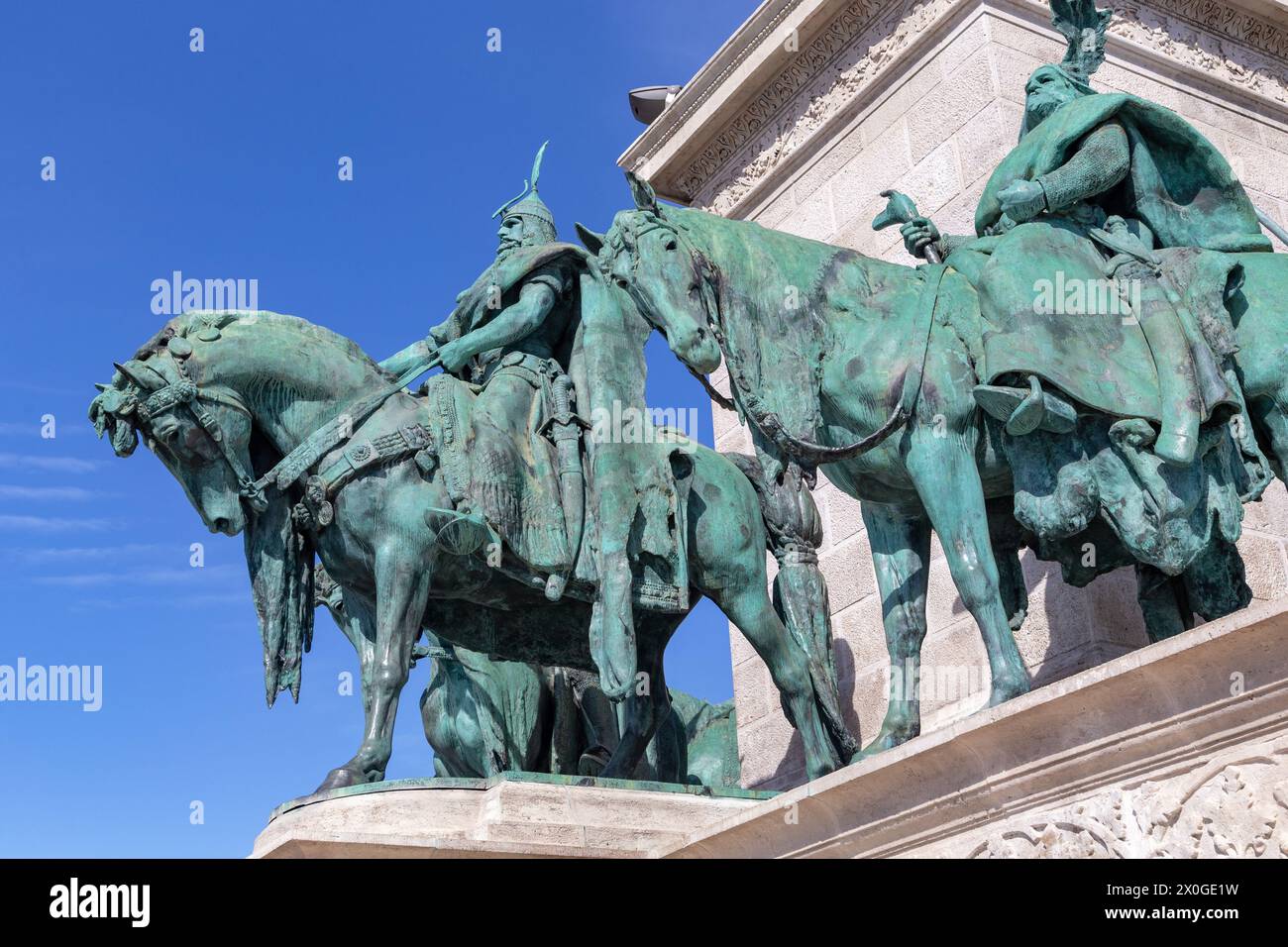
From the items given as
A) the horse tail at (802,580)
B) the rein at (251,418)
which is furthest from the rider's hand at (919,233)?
the rein at (251,418)

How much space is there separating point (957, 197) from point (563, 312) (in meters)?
2.89

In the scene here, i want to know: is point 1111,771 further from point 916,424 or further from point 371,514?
point 371,514

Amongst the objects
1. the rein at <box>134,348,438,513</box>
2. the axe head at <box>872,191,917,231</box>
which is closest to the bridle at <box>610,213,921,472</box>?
the axe head at <box>872,191,917,231</box>

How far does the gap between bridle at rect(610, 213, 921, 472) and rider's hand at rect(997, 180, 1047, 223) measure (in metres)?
0.52

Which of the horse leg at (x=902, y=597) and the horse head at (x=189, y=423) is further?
the horse head at (x=189, y=423)

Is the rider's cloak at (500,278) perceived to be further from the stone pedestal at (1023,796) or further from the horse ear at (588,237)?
the stone pedestal at (1023,796)

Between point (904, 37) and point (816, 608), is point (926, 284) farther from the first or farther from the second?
point (904, 37)

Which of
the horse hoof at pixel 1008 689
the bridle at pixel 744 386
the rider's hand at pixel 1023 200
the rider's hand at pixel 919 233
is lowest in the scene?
the horse hoof at pixel 1008 689

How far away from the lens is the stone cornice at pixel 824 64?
449 inches

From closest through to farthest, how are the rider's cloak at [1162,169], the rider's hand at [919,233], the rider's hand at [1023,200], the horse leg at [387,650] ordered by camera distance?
the rider's hand at [1023,200]
the rider's cloak at [1162,169]
the horse leg at [387,650]
the rider's hand at [919,233]

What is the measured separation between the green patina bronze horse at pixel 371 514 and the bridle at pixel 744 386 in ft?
4.94

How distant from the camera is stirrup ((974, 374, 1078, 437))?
6.80m

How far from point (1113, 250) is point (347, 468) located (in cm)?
411

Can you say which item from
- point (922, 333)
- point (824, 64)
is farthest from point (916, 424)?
point (824, 64)
